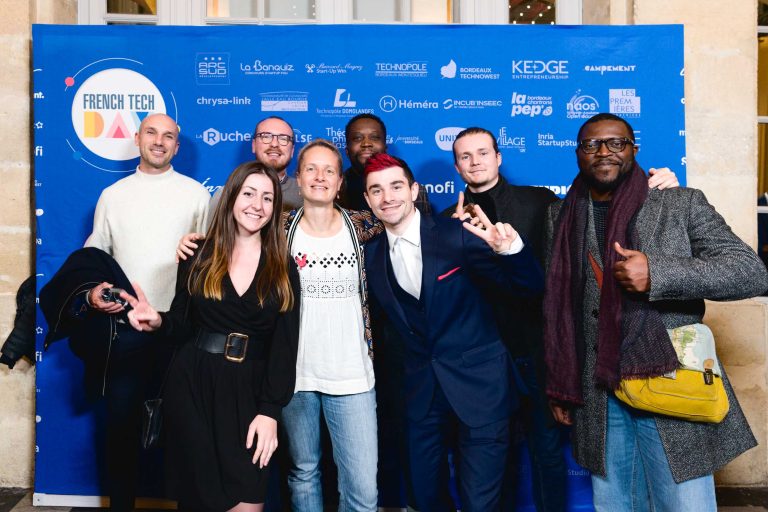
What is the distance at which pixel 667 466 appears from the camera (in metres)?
2.00

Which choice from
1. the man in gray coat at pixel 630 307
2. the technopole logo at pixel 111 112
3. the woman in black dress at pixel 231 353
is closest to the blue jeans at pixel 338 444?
the woman in black dress at pixel 231 353

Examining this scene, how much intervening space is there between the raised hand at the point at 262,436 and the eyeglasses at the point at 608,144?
53.7 inches

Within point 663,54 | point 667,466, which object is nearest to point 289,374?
point 667,466

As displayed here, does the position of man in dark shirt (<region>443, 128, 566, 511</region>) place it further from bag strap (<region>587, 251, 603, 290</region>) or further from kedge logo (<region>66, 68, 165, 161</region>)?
kedge logo (<region>66, 68, 165, 161</region>)

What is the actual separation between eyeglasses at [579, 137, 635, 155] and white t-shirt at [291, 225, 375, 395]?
0.92m

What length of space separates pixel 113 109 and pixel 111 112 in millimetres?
19

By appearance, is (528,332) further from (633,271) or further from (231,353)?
(231,353)

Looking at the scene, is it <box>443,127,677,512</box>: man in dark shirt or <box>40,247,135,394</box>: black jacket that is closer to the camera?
<box>40,247,135,394</box>: black jacket

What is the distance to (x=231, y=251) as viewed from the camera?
2262 millimetres

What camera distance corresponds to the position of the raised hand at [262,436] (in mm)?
2135

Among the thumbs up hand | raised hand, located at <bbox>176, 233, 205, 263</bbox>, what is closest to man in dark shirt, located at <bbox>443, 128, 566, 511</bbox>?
the thumbs up hand

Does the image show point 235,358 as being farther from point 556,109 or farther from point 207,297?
point 556,109

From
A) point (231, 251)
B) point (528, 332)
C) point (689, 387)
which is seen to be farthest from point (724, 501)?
point (231, 251)

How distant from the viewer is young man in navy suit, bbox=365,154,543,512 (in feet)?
7.52
